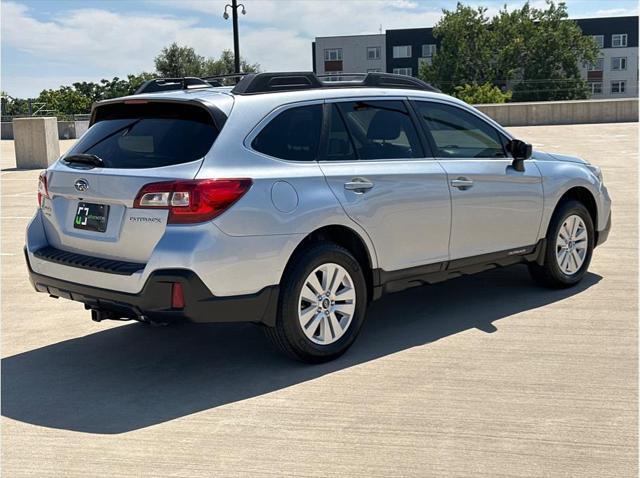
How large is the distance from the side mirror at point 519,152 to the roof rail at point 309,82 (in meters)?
0.78

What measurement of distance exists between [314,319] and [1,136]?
3849cm

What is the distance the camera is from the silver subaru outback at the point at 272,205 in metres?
4.69

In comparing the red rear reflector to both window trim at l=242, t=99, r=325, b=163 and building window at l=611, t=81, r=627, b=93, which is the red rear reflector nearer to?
window trim at l=242, t=99, r=325, b=163

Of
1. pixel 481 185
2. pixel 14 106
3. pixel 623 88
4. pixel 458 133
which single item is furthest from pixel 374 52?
pixel 481 185

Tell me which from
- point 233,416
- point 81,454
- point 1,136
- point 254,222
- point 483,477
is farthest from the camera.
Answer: point 1,136

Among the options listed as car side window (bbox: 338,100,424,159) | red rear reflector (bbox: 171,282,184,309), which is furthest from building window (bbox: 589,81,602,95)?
red rear reflector (bbox: 171,282,184,309)

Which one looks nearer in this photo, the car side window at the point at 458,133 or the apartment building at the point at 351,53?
the car side window at the point at 458,133

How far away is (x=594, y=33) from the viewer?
8706 cm

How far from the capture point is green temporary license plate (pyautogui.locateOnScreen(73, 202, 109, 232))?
4.95m

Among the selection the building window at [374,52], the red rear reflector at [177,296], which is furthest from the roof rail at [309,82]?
the building window at [374,52]

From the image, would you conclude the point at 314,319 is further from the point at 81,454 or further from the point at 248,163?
the point at 81,454

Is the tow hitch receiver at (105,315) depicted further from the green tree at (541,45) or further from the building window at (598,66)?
the building window at (598,66)

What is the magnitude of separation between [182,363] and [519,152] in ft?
10.1

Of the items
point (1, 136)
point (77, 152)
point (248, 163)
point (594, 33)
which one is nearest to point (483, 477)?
point (248, 163)
